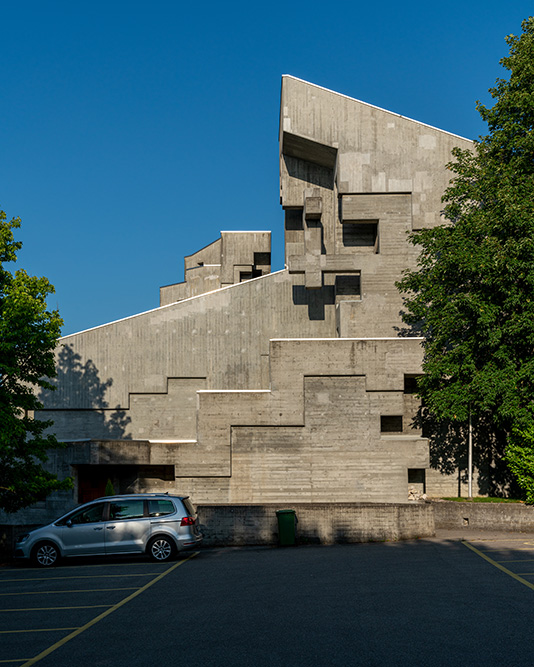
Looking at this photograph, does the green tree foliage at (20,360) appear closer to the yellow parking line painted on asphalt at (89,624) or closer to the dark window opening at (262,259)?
the yellow parking line painted on asphalt at (89,624)

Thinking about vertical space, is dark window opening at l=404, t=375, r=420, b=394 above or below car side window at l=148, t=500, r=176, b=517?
above

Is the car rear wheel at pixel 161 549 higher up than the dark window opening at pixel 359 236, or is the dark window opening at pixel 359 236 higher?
the dark window opening at pixel 359 236

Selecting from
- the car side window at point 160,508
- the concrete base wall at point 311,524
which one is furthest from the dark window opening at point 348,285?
the car side window at point 160,508

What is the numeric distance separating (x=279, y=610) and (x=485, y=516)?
1245cm

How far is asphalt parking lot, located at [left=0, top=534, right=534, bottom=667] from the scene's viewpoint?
26.2ft

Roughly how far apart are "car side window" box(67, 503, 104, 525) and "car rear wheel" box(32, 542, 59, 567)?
77 centimetres

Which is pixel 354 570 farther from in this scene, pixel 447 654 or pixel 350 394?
pixel 350 394

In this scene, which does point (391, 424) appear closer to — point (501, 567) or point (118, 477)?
point (118, 477)

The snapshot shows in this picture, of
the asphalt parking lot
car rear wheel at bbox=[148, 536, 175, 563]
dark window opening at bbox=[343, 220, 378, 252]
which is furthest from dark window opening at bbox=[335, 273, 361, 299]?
car rear wheel at bbox=[148, 536, 175, 563]

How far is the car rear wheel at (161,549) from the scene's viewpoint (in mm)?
16078

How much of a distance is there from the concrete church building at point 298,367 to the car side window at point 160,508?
816 centimetres

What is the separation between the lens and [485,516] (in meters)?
20.7

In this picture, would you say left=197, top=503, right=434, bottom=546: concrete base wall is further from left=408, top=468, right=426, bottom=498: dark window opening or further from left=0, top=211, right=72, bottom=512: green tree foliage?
left=408, top=468, right=426, bottom=498: dark window opening

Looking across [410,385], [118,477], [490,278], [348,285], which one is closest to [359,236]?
[348,285]
